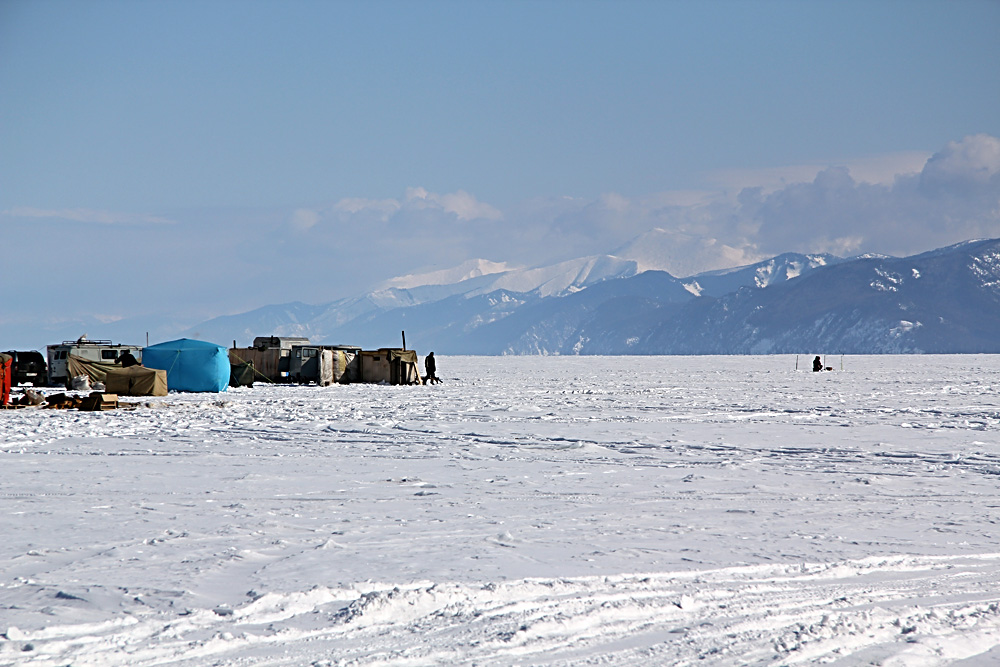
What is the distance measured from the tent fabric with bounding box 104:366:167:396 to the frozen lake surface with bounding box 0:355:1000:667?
1642 cm

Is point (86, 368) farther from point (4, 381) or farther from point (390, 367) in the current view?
point (390, 367)

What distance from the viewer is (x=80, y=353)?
38500 millimetres

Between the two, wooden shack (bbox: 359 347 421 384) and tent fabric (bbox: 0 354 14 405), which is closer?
tent fabric (bbox: 0 354 14 405)

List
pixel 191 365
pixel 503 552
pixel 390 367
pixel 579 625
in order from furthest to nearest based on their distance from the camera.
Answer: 1. pixel 390 367
2. pixel 191 365
3. pixel 503 552
4. pixel 579 625

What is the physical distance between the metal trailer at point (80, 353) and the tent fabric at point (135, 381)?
3.97 meters

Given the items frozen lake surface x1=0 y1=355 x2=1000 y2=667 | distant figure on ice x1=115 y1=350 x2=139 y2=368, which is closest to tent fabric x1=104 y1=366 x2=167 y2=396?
distant figure on ice x1=115 y1=350 x2=139 y2=368

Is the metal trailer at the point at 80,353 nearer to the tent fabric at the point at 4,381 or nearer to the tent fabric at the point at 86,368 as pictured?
the tent fabric at the point at 86,368

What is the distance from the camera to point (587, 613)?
5.78 metres

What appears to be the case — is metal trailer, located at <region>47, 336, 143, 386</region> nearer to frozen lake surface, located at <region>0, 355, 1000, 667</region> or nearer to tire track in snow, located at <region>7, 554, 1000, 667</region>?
frozen lake surface, located at <region>0, 355, 1000, 667</region>

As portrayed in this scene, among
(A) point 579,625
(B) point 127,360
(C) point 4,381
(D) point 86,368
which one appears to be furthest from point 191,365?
(A) point 579,625

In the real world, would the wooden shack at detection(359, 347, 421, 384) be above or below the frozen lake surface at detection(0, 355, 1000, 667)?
above

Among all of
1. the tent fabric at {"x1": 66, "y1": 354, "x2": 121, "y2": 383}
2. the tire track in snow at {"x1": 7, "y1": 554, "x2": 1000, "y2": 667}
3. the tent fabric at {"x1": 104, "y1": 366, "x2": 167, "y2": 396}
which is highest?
the tent fabric at {"x1": 66, "y1": 354, "x2": 121, "y2": 383}

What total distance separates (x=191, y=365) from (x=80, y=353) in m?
5.87

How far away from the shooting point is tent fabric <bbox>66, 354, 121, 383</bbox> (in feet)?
112
